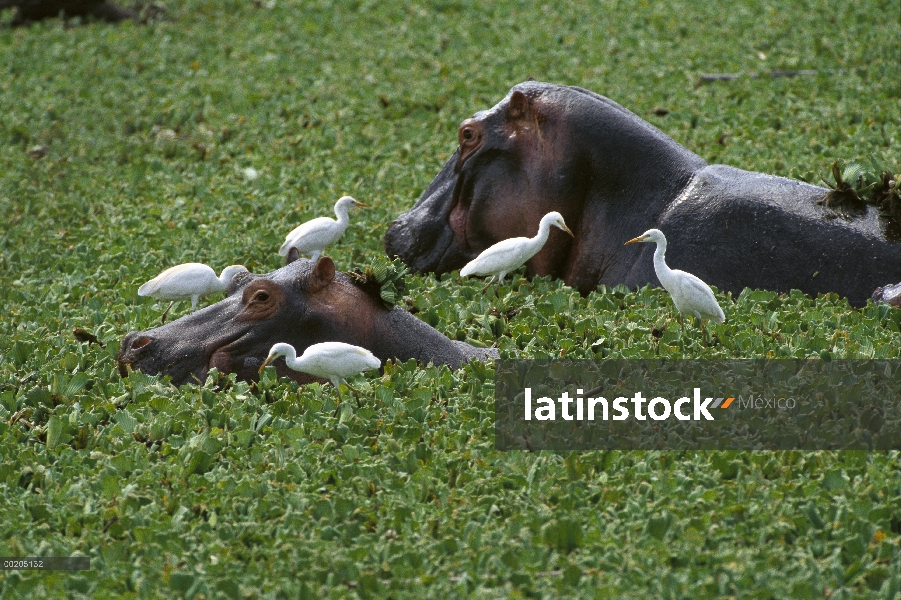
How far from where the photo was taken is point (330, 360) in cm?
592

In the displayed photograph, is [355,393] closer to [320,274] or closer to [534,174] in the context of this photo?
[320,274]

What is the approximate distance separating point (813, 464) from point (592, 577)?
1.23 metres

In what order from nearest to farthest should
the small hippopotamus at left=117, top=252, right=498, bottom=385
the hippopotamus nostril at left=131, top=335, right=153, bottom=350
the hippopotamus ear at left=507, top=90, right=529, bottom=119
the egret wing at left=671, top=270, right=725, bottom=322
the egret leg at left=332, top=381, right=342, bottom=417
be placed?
the egret leg at left=332, top=381, right=342, bottom=417, the small hippopotamus at left=117, top=252, right=498, bottom=385, the hippopotamus nostril at left=131, top=335, right=153, bottom=350, the egret wing at left=671, top=270, right=725, bottom=322, the hippopotamus ear at left=507, top=90, right=529, bottom=119

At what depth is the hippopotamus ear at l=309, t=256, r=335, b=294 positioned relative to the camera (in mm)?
6320

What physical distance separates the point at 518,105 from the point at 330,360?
121 inches

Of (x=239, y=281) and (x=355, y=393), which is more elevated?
(x=239, y=281)

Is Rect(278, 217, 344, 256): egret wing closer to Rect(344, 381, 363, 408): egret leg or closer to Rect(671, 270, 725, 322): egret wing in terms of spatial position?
Rect(344, 381, 363, 408): egret leg

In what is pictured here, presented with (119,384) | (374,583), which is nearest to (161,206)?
(119,384)

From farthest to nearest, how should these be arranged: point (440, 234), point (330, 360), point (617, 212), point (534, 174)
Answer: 1. point (440, 234)
2. point (534, 174)
3. point (617, 212)
4. point (330, 360)

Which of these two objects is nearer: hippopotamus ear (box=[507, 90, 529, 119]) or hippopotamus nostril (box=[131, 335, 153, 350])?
hippopotamus nostril (box=[131, 335, 153, 350])

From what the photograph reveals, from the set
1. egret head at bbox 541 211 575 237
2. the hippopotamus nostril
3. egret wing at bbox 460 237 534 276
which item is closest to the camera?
the hippopotamus nostril

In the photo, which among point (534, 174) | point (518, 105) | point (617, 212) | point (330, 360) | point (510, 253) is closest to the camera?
point (330, 360)

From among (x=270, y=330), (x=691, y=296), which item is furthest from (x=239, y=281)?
(x=691, y=296)

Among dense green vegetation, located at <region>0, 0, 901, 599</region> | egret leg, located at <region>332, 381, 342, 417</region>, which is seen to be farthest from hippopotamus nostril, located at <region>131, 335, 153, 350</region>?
egret leg, located at <region>332, 381, 342, 417</region>
